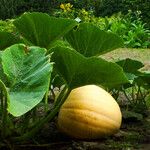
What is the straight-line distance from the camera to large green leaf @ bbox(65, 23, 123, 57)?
9.50 feet

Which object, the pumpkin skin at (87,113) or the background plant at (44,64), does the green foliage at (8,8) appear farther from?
the pumpkin skin at (87,113)

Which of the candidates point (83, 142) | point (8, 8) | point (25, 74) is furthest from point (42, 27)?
point (8, 8)

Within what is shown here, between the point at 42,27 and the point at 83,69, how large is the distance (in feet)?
1.17

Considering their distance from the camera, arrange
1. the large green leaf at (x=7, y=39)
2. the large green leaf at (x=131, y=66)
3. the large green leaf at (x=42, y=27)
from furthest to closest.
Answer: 1. the large green leaf at (x=131, y=66)
2. the large green leaf at (x=7, y=39)
3. the large green leaf at (x=42, y=27)

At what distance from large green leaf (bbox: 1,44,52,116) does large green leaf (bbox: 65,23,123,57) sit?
461 mm

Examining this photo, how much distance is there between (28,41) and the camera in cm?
299

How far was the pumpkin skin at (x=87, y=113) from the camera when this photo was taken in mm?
2879

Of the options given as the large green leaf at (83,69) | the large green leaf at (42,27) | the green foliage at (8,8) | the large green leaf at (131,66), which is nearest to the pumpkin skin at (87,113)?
the large green leaf at (83,69)

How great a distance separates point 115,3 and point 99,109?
43.6ft

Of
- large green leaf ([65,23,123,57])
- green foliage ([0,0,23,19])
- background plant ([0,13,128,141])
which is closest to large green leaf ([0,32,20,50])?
background plant ([0,13,128,141])

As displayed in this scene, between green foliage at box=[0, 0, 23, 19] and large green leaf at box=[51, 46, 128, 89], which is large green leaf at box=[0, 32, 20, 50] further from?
green foliage at box=[0, 0, 23, 19]

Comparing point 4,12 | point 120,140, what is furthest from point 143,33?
point 120,140

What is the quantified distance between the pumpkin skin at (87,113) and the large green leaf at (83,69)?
102mm

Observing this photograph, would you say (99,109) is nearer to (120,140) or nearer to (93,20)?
(120,140)
